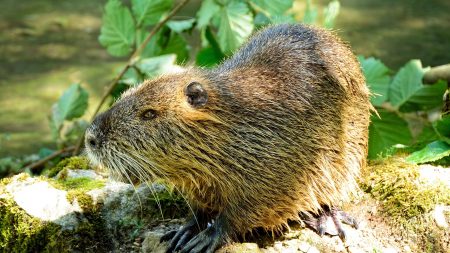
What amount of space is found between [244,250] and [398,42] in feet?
19.5

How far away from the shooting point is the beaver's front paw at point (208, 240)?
3.02 meters

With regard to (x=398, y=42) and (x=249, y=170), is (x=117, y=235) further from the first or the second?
(x=398, y=42)

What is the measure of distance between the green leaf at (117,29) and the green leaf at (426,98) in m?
2.03

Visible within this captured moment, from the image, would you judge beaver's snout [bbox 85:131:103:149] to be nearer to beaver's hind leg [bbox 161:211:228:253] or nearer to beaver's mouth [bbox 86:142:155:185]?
beaver's mouth [bbox 86:142:155:185]

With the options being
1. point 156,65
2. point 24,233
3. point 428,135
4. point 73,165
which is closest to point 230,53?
point 156,65

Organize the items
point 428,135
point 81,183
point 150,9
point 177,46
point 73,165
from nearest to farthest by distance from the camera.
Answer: point 81,183 < point 73,165 < point 428,135 < point 150,9 < point 177,46

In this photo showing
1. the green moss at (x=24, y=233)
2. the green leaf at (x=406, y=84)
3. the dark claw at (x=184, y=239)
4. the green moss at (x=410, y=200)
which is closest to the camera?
the dark claw at (x=184, y=239)

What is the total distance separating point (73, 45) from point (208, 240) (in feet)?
19.7

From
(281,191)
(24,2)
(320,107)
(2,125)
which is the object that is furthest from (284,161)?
(24,2)

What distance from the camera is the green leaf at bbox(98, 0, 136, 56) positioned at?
4949mm

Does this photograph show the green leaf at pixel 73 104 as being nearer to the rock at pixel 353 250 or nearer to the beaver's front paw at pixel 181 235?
the beaver's front paw at pixel 181 235

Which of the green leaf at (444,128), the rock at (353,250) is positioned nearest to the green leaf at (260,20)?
the green leaf at (444,128)

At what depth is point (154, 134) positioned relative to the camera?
117 inches

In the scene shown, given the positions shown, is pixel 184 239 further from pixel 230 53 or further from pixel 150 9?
pixel 150 9
